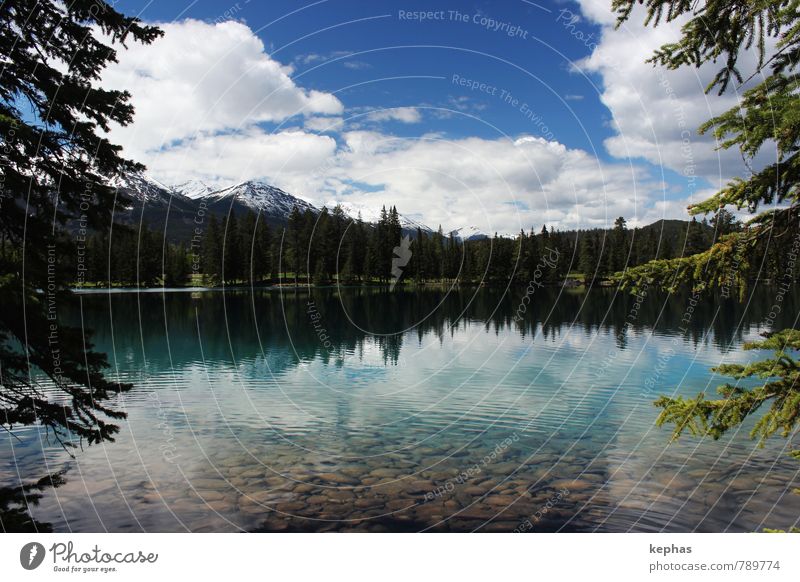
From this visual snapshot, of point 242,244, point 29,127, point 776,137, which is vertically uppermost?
point 242,244

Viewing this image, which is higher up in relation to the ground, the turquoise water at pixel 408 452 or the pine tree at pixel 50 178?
the pine tree at pixel 50 178

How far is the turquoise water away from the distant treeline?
59411mm

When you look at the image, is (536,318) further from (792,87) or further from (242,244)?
(242,244)

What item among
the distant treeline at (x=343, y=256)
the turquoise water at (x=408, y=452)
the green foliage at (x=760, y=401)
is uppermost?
the distant treeline at (x=343, y=256)

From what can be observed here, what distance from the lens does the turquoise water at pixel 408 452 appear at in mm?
9898

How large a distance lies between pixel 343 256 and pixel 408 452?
9471 cm

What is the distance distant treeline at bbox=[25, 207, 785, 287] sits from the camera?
9425 centimetres

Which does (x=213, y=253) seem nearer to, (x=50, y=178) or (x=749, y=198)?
(x=50, y=178)

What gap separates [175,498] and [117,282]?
3925 inches

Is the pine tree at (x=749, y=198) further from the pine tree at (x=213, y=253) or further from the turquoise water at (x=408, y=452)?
the pine tree at (x=213, y=253)

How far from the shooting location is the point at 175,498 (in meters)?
10.5

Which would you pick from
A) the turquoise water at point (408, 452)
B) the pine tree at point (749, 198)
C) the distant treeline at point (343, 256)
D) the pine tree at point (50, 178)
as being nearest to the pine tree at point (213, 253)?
the distant treeline at point (343, 256)

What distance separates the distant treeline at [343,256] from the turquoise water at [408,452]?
5941 centimetres
